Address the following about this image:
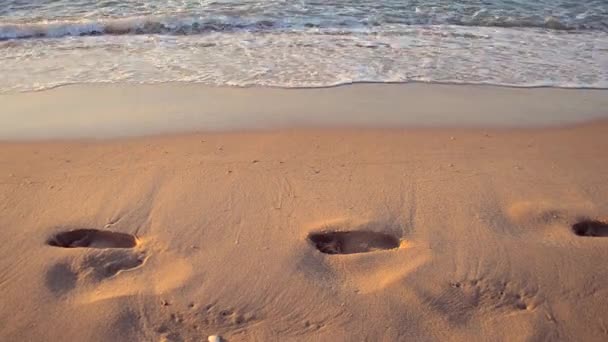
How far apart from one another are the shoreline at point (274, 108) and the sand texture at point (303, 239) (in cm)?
35

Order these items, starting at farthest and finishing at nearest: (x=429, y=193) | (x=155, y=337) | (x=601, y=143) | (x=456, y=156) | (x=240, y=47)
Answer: (x=240, y=47) → (x=601, y=143) → (x=456, y=156) → (x=429, y=193) → (x=155, y=337)

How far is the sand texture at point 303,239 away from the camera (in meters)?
2.59

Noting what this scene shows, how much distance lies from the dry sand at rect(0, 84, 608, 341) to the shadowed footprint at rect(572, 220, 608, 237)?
0.04 ft

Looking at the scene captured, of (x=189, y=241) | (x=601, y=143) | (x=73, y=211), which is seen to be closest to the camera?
(x=189, y=241)

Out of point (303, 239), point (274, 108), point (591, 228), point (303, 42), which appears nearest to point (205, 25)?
point (303, 42)

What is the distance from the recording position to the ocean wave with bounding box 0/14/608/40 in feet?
26.3

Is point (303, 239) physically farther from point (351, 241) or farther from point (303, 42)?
point (303, 42)

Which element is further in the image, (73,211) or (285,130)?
(285,130)

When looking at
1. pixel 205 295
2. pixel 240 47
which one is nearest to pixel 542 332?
pixel 205 295

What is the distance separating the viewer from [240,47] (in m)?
7.34

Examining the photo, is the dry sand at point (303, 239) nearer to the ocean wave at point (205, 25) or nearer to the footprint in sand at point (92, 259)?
the footprint in sand at point (92, 259)

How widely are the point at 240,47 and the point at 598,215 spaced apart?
16.9ft

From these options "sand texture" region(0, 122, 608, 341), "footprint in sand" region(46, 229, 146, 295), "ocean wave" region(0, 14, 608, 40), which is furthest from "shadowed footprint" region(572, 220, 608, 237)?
"ocean wave" region(0, 14, 608, 40)

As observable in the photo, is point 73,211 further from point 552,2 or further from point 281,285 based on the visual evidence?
point 552,2
